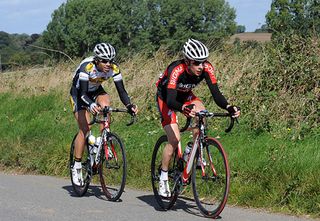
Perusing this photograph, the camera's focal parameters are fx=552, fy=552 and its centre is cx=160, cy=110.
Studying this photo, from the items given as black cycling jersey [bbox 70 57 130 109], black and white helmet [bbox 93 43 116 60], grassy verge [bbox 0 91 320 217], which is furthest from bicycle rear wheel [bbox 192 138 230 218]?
black and white helmet [bbox 93 43 116 60]

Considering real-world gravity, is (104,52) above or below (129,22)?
below

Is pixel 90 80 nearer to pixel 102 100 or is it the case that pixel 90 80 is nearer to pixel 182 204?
pixel 102 100

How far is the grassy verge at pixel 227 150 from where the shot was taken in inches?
258

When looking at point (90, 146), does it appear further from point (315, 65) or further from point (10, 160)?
point (315, 65)

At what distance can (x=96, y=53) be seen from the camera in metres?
7.30

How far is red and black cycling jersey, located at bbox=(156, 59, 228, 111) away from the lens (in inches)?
248

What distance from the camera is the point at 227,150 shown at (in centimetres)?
827

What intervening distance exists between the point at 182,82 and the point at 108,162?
171 centimetres

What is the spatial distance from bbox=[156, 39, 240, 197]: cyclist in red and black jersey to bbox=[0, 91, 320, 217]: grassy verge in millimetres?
1013

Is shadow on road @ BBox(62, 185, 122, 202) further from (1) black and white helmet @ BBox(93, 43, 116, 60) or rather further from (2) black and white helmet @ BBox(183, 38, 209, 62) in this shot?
(2) black and white helmet @ BBox(183, 38, 209, 62)

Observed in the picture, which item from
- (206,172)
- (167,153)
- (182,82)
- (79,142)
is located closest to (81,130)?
(79,142)

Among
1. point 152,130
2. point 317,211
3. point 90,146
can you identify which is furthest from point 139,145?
point 317,211

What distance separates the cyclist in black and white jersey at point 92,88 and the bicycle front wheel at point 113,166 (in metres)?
0.47

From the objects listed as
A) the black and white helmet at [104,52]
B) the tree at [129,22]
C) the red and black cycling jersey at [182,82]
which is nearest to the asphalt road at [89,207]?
the red and black cycling jersey at [182,82]
